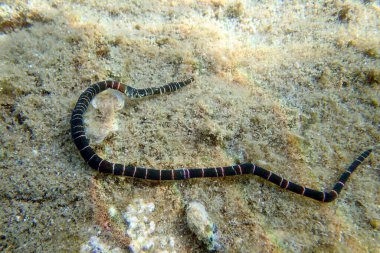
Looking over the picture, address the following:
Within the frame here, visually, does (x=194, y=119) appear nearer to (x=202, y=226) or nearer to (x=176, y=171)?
(x=176, y=171)

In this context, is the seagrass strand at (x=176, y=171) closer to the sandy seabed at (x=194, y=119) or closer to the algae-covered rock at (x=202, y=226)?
the sandy seabed at (x=194, y=119)

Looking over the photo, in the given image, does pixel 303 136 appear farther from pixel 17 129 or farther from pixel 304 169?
pixel 17 129

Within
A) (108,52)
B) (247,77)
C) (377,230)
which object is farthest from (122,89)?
(377,230)

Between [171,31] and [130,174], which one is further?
[171,31]

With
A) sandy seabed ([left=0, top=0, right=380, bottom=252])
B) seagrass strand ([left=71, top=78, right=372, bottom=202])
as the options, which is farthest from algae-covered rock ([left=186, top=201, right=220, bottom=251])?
seagrass strand ([left=71, top=78, right=372, bottom=202])

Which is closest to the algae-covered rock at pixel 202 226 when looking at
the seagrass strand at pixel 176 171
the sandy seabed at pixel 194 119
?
the sandy seabed at pixel 194 119
